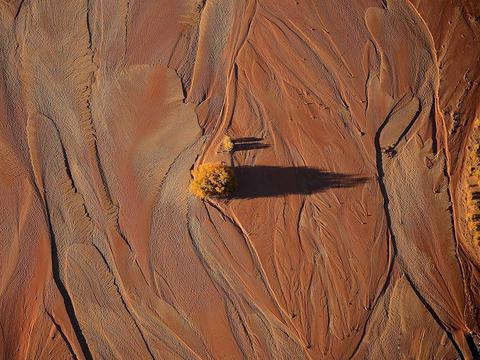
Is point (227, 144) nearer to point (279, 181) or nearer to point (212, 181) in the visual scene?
point (212, 181)

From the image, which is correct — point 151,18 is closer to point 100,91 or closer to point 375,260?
point 100,91

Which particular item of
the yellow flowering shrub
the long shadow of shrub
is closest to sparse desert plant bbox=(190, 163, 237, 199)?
the long shadow of shrub

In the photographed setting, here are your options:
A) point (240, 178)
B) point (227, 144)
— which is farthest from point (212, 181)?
point (227, 144)

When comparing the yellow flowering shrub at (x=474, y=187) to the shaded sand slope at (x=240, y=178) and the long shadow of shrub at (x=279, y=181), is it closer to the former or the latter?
the shaded sand slope at (x=240, y=178)

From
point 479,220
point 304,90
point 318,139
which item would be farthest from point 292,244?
point 479,220

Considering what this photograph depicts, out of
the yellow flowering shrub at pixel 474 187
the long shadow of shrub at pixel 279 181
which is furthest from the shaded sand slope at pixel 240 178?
the yellow flowering shrub at pixel 474 187
